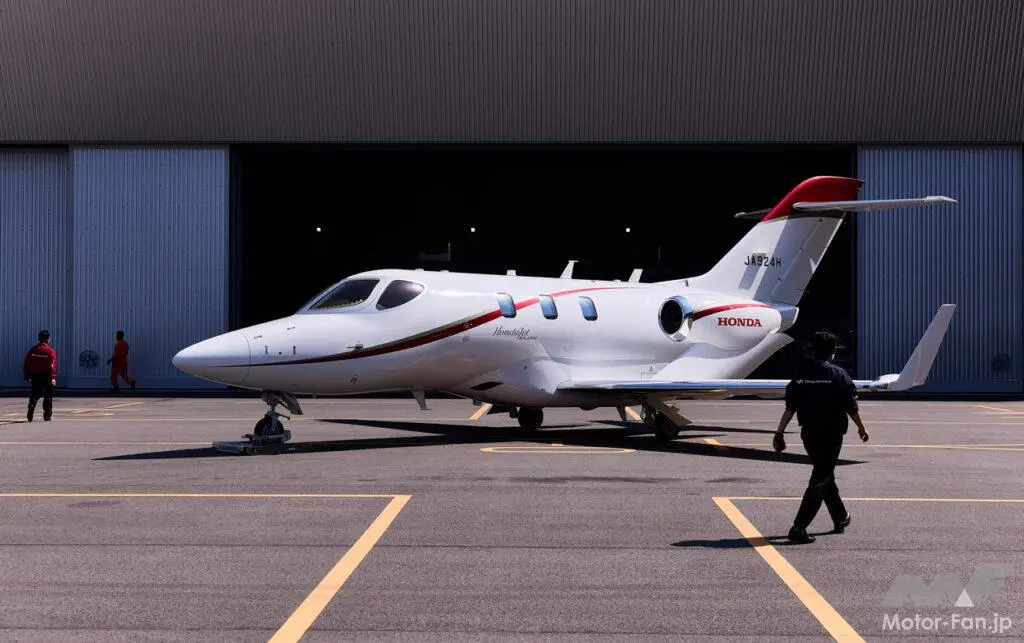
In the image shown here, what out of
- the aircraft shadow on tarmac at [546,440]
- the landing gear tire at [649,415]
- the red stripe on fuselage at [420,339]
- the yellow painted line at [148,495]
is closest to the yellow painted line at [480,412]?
the aircraft shadow on tarmac at [546,440]

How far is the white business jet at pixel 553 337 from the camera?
16.5 m

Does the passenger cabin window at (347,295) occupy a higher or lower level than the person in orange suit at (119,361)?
higher

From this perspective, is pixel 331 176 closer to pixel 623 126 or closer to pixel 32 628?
pixel 623 126

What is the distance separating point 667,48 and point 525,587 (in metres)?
31.1

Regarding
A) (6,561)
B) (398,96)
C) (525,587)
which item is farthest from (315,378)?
(398,96)

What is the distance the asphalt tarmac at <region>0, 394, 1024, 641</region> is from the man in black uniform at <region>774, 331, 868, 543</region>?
279 millimetres

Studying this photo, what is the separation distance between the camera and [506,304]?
19.3 m

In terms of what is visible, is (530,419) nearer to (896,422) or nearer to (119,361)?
(896,422)

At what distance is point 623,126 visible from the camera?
123 ft

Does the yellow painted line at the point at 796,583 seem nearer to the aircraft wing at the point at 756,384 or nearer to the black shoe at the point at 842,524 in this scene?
the black shoe at the point at 842,524

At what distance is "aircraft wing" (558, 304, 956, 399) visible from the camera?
542 inches

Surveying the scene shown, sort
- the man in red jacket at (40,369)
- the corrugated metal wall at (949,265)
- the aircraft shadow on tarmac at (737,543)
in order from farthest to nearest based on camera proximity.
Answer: the corrugated metal wall at (949,265) < the man in red jacket at (40,369) < the aircraft shadow on tarmac at (737,543)

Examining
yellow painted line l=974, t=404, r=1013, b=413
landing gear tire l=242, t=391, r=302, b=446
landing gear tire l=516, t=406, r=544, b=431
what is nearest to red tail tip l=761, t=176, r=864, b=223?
landing gear tire l=516, t=406, r=544, b=431

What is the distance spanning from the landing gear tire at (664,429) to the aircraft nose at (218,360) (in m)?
7.16
